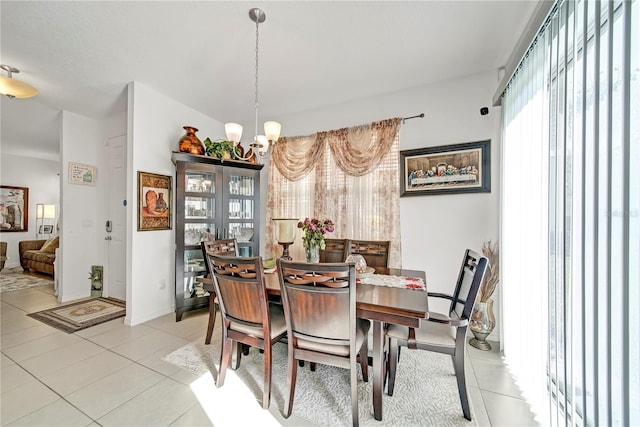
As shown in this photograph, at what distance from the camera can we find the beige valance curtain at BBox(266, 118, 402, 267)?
10.5 feet

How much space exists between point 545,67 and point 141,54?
→ 3.33m

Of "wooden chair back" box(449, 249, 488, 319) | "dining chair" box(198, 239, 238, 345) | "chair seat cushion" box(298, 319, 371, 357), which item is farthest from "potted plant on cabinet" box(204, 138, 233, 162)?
"wooden chair back" box(449, 249, 488, 319)

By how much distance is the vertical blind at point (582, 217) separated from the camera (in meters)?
0.89

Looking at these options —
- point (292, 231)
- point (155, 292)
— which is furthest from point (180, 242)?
point (292, 231)

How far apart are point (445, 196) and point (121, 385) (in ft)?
11.4

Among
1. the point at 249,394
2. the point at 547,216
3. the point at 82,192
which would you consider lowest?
the point at 249,394

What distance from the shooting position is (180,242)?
3113 millimetres

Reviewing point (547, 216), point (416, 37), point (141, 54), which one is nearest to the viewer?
point (547, 216)

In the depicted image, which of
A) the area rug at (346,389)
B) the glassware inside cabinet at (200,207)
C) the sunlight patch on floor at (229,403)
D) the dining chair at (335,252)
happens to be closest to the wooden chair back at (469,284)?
the area rug at (346,389)

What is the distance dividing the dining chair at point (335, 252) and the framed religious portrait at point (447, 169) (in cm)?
101

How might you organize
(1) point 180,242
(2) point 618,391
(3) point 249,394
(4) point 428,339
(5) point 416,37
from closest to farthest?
1. (2) point 618,391
2. (4) point 428,339
3. (3) point 249,394
4. (5) point 416,37
5. (1) point 180,242

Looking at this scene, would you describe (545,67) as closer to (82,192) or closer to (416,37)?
(416,37)

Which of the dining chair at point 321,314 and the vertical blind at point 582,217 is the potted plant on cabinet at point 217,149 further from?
the vertical blind at point 582,217

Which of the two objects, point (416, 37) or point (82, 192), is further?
point (82, 192)
